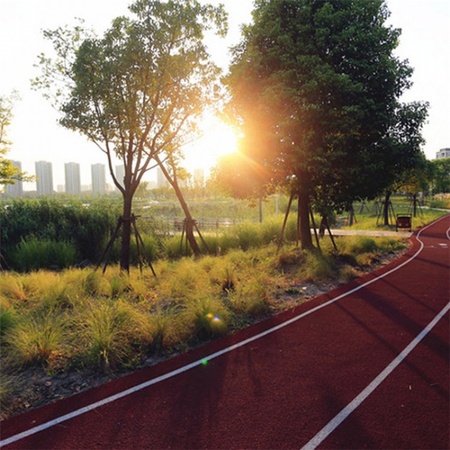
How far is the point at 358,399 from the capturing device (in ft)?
14.9

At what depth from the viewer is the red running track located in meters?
3.85

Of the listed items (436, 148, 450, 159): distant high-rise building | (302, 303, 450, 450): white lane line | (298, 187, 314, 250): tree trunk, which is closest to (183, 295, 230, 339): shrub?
(302, 303, 450, 450): white lane line

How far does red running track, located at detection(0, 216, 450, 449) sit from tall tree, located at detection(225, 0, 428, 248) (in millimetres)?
6835

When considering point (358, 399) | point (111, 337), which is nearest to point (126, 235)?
point (111, 337)

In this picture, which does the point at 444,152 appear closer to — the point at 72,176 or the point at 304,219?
the point at 72,176

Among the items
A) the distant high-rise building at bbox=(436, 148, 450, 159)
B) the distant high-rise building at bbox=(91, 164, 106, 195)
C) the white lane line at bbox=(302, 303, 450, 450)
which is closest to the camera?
the white lane line at bbox=(302, 303, 450, 450)

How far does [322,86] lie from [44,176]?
407 feet

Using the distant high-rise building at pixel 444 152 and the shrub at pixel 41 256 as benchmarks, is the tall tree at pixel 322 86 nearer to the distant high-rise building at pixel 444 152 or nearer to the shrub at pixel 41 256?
the shrub at pixel 41 256

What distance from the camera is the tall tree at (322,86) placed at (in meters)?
11.6

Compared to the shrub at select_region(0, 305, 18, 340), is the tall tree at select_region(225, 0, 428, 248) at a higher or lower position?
higher

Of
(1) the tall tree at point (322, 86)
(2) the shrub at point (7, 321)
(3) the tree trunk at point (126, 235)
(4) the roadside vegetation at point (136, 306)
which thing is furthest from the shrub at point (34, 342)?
(1) the tall tree at point (322, 86)

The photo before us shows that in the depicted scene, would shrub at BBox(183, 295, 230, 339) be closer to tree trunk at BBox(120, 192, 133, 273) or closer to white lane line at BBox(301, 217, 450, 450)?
white lane line at BBox(301, 217, 450, 450)

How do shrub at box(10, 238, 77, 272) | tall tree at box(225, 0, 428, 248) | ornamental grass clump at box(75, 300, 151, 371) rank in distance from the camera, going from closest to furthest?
ornamental grass clump at box(75, 300, 151, 371)
tall tree at box(225, 0, 428, 248)
shrub at box(10, 238, 77, 272)

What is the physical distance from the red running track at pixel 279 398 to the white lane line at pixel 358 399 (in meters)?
0.01
